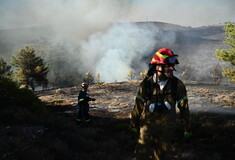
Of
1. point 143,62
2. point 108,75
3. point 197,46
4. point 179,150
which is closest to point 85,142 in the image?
point 179,150

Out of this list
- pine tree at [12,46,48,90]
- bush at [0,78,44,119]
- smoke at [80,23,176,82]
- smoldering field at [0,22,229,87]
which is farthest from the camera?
smoke at [80,23,176,82]

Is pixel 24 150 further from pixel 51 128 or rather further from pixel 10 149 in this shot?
pixel 51 128

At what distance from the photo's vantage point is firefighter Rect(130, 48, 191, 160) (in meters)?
3.14

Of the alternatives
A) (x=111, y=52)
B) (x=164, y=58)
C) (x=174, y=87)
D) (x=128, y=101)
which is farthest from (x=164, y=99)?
(x=111, y=52)

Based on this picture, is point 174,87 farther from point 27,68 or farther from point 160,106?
point 27,68

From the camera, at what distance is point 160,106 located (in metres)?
3.08

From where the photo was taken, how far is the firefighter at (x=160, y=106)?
3.14 meters

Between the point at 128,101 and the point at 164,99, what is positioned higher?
the point at 164,99

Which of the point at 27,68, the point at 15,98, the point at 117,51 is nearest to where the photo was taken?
the point at 15,98

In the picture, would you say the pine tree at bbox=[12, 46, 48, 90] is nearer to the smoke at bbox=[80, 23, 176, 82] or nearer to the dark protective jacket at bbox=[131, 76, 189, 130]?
the dark protective jacket at bbox=[131, 76, 189, 130]

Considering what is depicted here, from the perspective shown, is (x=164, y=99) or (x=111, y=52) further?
(x=111, y=52)

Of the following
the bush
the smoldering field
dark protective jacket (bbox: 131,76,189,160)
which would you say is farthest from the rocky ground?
the smoldering field

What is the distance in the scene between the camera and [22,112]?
7215 mm

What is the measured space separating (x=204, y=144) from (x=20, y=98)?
25.4 ft
